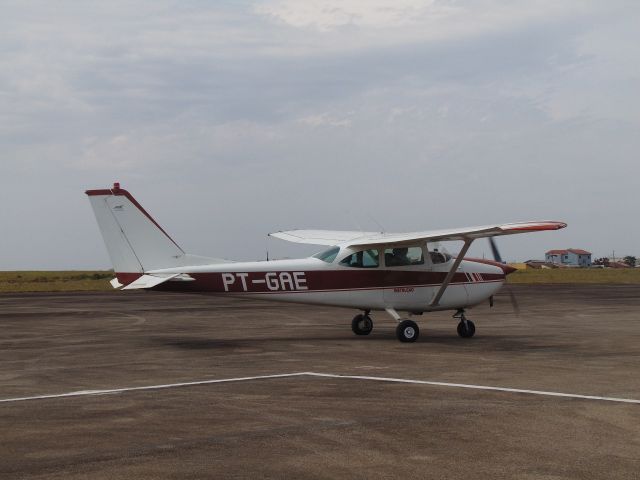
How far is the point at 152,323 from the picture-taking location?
27.4 metres

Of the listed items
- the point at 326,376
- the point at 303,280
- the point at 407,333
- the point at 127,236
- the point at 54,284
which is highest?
the point at 54,284

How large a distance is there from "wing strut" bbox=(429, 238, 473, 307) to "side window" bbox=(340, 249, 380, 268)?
171 centimetres

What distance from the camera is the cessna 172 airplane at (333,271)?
1945cm

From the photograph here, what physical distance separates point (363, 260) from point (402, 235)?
1.23 m

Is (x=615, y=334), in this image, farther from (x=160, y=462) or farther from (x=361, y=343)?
(x=160, y=462)

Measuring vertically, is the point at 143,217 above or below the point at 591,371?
above

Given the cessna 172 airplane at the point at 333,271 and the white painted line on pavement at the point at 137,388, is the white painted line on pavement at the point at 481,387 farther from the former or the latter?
the cessna 172 airplane at the point at 333,271

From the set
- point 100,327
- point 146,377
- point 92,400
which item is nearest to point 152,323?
point 100,327

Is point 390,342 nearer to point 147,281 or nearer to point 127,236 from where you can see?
point 147,281

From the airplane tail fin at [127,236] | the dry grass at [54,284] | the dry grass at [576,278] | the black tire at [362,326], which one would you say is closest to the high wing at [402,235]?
the black tire at [362,326]

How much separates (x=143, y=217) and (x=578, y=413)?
12623mm

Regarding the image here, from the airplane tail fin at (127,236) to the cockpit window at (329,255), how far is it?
3542 mm

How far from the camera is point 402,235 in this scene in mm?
20984

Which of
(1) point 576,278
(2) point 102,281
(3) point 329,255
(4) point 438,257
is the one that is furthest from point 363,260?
(2) point 102,281
